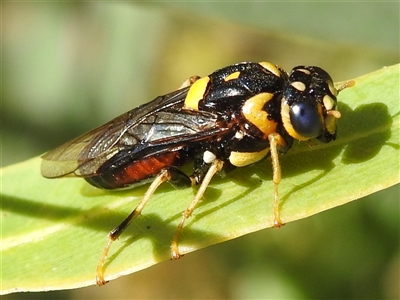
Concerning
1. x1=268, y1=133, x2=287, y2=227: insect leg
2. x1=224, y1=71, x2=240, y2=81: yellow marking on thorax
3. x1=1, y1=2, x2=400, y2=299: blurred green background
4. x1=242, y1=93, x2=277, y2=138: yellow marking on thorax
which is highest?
x1=224, y1=71, x2=240, y2=81: yellow marking on thorax

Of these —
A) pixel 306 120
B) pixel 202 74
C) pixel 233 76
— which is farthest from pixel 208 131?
pixel 202 74

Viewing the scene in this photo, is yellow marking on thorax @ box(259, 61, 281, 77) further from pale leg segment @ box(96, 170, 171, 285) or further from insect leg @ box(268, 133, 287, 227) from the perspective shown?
pale leg segment @ box(96, 170, 171, 285)

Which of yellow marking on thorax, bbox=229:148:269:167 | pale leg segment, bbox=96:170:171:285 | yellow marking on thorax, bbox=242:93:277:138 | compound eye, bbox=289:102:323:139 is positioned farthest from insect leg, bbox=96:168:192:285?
compound eye, bbox=289:102:323:139

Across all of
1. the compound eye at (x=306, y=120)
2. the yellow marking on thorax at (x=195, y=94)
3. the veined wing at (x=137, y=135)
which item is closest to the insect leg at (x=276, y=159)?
the compound eye at (x=306, y=120)

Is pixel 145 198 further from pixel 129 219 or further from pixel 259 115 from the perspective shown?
pixel 259 115

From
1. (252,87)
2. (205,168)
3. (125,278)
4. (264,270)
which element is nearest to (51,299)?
(125,278)

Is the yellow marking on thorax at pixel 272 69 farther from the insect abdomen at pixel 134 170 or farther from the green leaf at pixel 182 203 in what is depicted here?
the insect abdomen at pixel 134 170

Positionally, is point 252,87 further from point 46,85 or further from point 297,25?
point 46,85

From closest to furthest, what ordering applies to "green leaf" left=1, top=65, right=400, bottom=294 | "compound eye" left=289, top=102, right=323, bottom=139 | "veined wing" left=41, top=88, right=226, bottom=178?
1. "green leaf" left=1, top=65, right=400, bottom=294
2. "compound eye" left=289, top=102, right=323, bottom=139
3. "veined wing" left=41, top=88, right=226, bottom=178

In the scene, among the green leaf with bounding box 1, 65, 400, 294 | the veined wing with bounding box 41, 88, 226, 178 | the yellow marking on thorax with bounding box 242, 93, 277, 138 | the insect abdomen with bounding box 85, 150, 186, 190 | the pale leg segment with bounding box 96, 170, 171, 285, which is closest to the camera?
the green leaf with bounding box 1, 65, 400, 294
